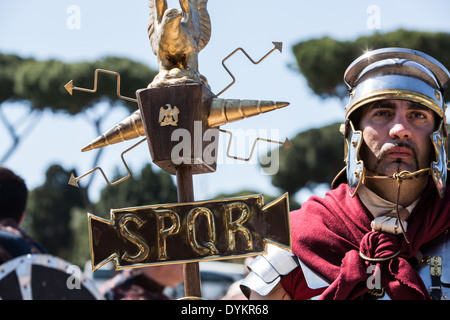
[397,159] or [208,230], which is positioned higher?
[397,159]

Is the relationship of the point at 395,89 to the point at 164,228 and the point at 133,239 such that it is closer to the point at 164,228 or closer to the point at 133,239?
the point at 164,228

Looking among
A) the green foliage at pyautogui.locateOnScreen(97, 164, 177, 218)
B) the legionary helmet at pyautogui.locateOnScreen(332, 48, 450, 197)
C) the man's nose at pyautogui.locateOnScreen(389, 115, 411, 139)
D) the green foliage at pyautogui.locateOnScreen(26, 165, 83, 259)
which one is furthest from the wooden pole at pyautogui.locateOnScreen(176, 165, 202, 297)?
the green foliage at pyautogui.locateOnScreen(26, 165, 83, 259)

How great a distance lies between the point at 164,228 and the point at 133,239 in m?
0.13

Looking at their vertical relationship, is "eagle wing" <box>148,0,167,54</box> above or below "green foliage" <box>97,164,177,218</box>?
below

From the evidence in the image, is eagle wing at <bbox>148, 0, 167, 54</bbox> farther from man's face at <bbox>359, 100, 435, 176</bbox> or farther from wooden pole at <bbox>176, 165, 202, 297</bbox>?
man's face at <bbox>359, 100, 435, 176</bbox>

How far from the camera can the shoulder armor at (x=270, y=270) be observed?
149 inches

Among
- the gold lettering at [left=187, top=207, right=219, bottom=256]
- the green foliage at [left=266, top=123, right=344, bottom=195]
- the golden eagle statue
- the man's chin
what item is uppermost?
the green foliage at [left=266, top=123, right=344, bottom=195]

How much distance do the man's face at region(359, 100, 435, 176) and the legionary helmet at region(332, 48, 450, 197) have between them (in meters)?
0.04

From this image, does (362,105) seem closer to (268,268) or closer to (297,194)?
(268,268)

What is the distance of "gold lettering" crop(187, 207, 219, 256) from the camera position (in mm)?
3174

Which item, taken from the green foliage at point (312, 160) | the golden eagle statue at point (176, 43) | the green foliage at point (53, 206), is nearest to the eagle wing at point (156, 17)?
the golden eagle statue at point (176, 43)

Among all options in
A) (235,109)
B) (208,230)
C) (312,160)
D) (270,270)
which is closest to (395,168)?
(270,270)

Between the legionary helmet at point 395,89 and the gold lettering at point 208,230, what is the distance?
3.00 feet

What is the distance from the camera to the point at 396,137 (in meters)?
3.74
